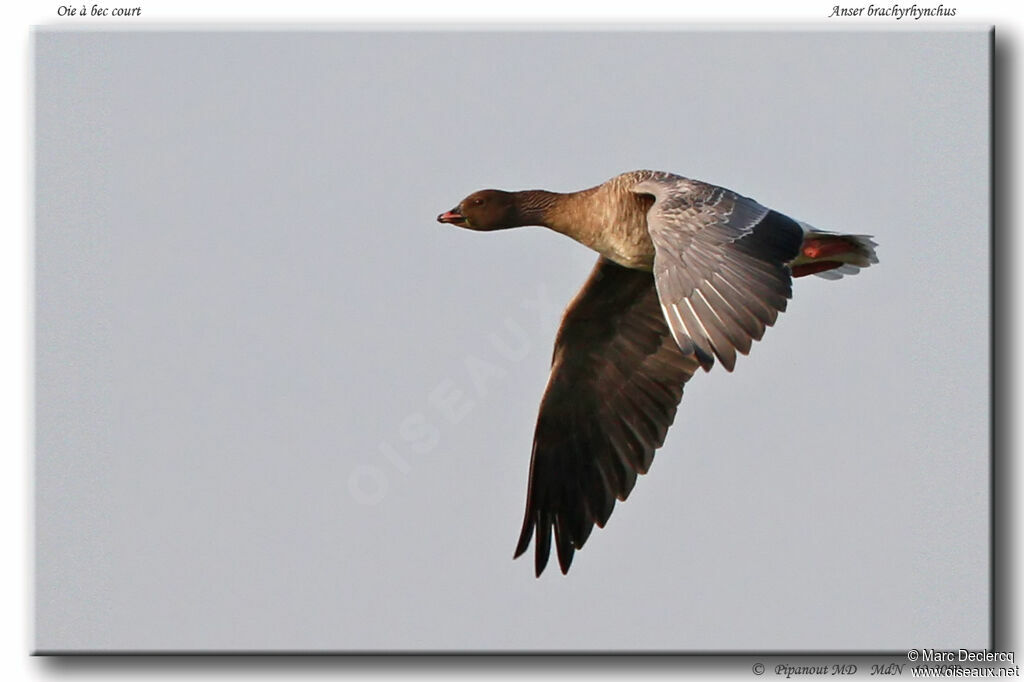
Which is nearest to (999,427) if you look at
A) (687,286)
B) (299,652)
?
(687,286)

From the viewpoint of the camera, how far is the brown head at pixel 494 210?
448 inches

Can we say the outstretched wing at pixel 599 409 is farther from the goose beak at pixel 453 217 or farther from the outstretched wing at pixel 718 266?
the outstretched wing at pixel 718 266

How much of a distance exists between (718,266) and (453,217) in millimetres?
3189

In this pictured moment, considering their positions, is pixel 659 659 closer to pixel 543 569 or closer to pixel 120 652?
pixel 543 569

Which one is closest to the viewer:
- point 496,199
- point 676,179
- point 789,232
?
point 789,232

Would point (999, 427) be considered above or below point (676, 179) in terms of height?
below

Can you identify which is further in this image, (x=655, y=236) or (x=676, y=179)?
(x=676, y=179)

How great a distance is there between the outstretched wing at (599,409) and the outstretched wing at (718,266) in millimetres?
1893

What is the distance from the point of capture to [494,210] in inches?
451

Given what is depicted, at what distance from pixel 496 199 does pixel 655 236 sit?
8.25 ft

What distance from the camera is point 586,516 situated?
11.6 m

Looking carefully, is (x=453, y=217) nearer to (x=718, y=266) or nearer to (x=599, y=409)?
(x=599, y=409)

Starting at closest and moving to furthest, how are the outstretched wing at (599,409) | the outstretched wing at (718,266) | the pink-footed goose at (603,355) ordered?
the outstretched wing at (718,266), the pink-footed goose at (603,355), the outstretched wing at (599,409)

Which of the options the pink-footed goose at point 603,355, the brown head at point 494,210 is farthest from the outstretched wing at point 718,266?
the brown head at point 494,210
